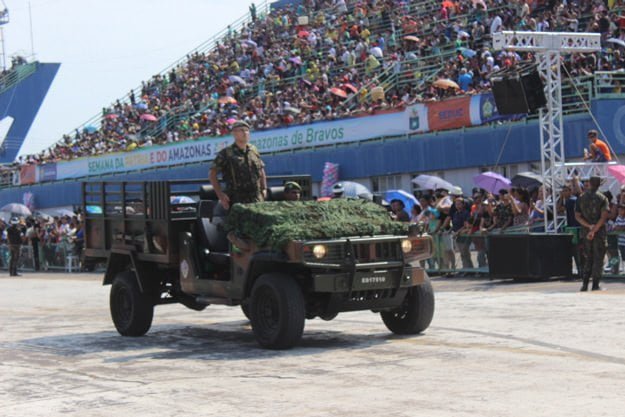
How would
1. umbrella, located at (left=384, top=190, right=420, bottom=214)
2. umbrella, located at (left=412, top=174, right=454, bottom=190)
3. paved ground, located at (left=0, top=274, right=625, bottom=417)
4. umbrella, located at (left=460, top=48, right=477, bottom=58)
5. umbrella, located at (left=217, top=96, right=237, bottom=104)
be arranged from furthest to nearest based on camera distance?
1. umbrella, located at (left=217, top=96, right=237, bottom=104)
2. umbrella, located at (left=460, top=48, right=477, bottom=58)
3. umbrella, located at (left=412, top=174, right=454, bottom=190)
4. umbrella, located at (left=384, top=190, right=420, bottom=214)
5. paved ground, located at (left=0, top=274, right=625, bottom=417)

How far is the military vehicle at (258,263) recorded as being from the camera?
36.6ft

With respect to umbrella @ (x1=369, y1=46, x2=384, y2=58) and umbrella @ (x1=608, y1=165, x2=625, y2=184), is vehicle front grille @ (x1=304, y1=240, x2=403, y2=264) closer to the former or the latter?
umbrella @ (x1=608, y1=165, x2=625, y2=184)

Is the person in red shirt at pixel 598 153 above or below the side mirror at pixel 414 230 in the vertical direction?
above

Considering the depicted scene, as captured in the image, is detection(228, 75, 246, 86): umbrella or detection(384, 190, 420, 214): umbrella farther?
detection(228, 75, 246, 86): umbrella

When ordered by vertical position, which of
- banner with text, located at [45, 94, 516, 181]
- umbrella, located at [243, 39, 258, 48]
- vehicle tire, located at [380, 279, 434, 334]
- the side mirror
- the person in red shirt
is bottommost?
vehicle tire, located at [380, 279, 434, 334]

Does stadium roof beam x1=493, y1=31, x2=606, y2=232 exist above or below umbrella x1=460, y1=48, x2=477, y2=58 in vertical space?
below

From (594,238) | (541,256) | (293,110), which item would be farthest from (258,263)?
(293,110)

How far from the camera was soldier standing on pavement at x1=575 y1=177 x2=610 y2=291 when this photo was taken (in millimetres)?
16716

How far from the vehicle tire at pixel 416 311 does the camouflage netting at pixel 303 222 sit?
691 millimetres

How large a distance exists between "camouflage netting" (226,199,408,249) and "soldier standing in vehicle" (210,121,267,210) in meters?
0.51


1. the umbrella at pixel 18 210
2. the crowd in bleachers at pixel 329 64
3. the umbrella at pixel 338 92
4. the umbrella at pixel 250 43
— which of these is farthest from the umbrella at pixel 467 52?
the umbrella at pixel 18 210

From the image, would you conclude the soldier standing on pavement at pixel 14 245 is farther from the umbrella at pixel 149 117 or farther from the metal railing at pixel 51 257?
the umbrella at pixel 149 117

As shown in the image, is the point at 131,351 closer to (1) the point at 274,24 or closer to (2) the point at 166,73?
(1) the point at 274,24

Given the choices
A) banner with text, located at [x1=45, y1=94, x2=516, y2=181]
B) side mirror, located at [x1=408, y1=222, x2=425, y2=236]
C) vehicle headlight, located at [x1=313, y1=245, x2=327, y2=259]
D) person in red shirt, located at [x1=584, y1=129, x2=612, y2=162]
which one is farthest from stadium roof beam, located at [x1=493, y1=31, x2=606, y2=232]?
vehicle headlight, located at [x1=313, y1=245, x2=327, y2=259]
